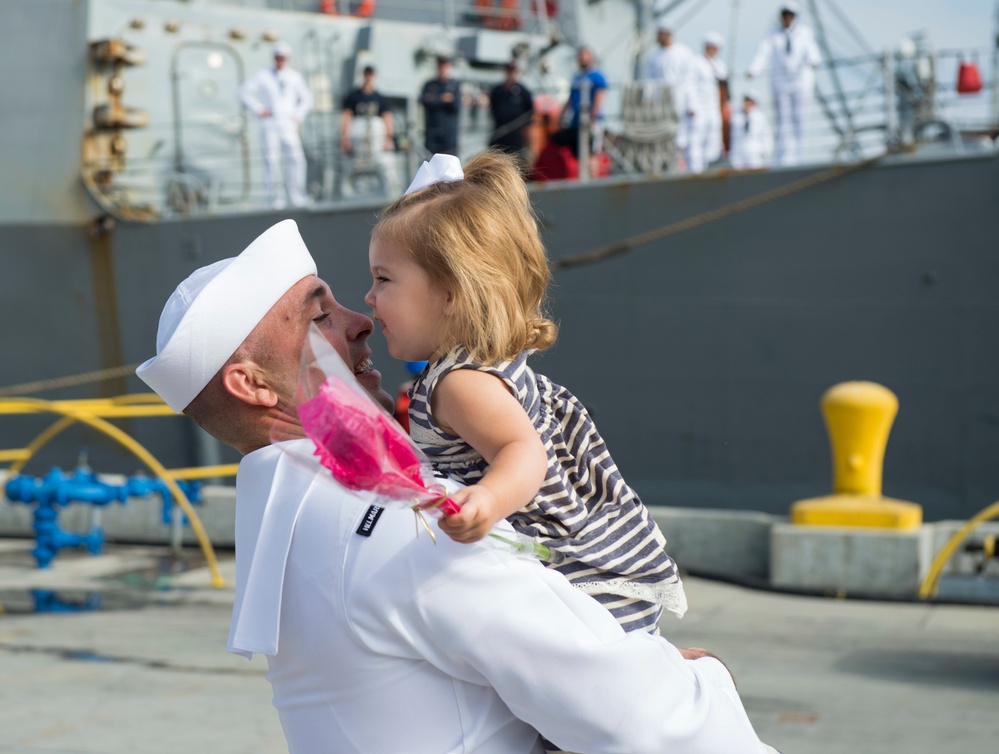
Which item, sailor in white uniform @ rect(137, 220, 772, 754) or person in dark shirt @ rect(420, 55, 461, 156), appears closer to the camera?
sailor in white uniform @ rect(137, 220, 772, 754)

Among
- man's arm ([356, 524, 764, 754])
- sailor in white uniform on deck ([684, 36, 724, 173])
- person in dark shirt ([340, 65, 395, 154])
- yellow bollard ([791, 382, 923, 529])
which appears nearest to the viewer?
man's arm ([356, 524, 764, 754])

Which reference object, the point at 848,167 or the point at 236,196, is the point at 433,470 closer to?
the point at 848,167

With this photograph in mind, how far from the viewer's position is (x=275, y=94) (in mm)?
12562

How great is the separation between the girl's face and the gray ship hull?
8064 millimetres

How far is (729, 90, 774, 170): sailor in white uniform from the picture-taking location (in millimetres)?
11531

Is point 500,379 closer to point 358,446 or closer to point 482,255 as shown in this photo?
point 482,255

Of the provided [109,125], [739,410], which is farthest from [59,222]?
[739,410]

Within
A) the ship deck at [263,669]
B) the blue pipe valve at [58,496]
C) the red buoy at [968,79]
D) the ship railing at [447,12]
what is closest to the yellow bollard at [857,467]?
the ship deck at [263,669]

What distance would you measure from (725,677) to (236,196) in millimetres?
13042

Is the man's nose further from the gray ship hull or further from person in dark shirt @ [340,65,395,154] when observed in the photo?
person in dark shirt @ [340,65,395,154]

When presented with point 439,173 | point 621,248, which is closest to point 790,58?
point 621,248

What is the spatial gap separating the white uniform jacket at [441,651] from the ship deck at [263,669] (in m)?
3.34

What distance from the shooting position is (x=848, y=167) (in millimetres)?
10328

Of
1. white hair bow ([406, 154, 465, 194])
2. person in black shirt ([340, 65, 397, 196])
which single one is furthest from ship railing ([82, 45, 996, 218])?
white hair bow ([406, 154, 465, 194])
